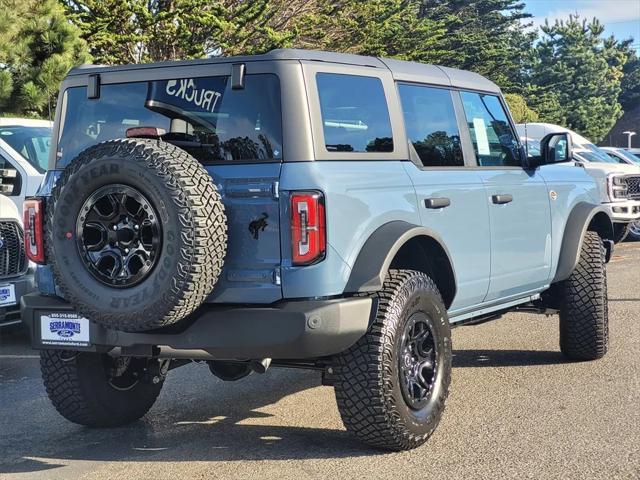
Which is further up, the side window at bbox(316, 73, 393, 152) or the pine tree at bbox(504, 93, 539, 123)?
the pine tree at bbox(504, 93, 539, 123)

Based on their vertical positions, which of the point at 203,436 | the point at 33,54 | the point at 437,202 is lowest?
the point at 203,436

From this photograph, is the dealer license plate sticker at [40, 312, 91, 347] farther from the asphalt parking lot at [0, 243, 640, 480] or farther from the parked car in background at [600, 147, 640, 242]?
the parked car in background at [600, 147, 640, 242]

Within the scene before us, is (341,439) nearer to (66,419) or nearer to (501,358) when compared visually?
(66,419)

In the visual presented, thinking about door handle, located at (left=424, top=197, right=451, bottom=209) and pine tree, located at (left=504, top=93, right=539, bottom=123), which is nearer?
door handle, located at (left=424, top=197, right=451, bottom=209)

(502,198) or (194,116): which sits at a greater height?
(194,116)

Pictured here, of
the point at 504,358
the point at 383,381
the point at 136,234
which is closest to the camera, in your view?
the point at 136,234

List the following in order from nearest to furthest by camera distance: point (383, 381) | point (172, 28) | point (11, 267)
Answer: point (383, 381) < point (11, 267) < point (172, 28)

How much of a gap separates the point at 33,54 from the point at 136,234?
38.6 ft

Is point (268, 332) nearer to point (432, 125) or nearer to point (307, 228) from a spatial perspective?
point (307, 228)

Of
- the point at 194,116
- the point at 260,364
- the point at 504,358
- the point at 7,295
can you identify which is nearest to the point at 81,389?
the point at 260,364

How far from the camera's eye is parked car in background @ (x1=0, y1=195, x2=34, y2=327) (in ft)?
23.5

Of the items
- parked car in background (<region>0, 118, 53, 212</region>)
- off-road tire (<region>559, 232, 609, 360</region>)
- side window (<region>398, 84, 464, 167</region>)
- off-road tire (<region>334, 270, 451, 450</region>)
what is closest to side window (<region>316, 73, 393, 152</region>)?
side window (<region>398, 84, 464, 167</region>)

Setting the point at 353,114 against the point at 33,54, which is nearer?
the point at 353,114

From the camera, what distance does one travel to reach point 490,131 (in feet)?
19.7
